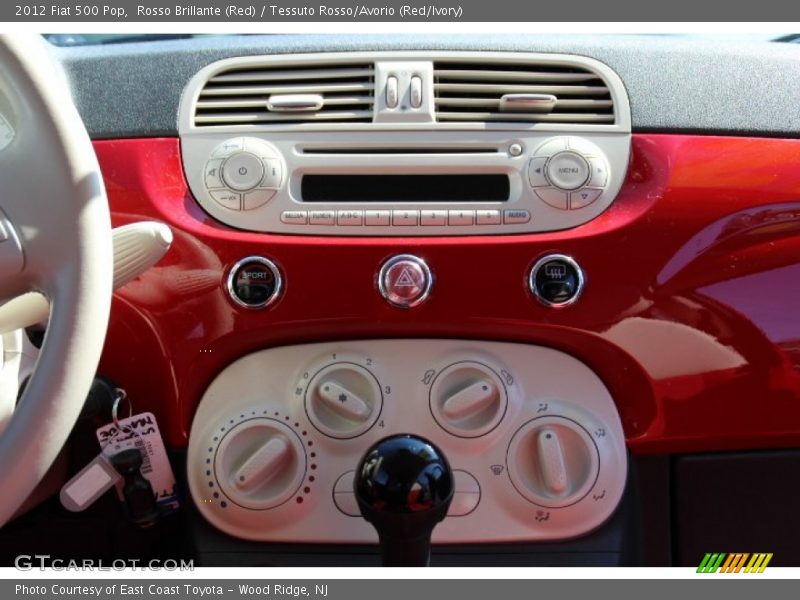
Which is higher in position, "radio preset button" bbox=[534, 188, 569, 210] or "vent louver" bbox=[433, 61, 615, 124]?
"vent louver" bbox=[433, 61, 615, 124]

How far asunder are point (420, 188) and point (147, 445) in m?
0.57

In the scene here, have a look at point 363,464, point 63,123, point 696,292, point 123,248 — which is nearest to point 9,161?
point 63,123

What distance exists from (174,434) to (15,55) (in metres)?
0.62

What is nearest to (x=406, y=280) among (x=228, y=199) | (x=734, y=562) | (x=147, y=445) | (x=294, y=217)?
(x=294, y=217)

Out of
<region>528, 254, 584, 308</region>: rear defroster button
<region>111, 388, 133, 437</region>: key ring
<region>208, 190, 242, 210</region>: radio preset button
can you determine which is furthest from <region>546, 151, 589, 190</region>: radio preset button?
<region>111, 388, 133, 437</region>: key ring

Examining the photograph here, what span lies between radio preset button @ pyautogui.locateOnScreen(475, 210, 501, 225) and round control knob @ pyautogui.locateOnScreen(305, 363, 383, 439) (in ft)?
0.93

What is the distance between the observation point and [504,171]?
52.8 inches

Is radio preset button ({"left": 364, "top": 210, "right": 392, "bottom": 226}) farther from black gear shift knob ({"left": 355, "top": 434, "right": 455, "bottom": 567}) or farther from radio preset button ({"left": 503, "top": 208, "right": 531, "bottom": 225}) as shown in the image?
black gear shift knob ({"left": 355, "top": 434, "right": 455, "bottom": 567})

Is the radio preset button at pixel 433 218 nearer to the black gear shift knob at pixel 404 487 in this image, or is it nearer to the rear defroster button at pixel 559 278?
the rear defroster button at pixel 559 278

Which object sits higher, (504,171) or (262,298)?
(504,171)

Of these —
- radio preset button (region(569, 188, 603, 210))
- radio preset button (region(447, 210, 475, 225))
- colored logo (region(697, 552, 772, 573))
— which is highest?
radio preset button (region(569, 188, 603, 210))

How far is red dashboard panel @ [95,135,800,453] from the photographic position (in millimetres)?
1306

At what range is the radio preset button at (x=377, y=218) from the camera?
1323mm

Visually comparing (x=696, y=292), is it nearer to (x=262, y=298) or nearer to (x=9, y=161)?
(x=262, y=298)
